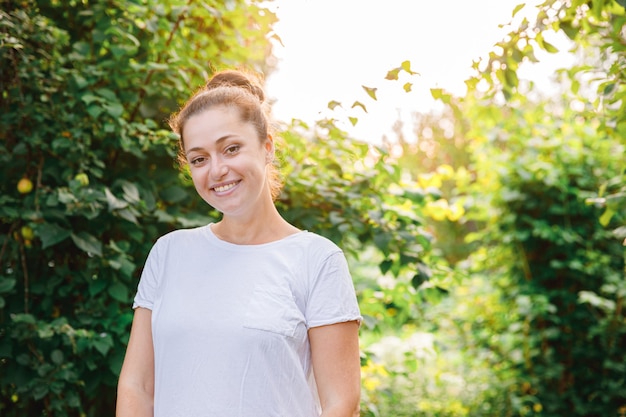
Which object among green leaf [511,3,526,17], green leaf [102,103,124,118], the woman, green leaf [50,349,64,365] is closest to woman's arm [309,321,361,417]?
the woman

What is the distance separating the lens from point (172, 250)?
157 centimetres

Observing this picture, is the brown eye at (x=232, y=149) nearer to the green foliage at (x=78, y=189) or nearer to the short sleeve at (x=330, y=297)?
the short sleeve at (x=330, y=297)

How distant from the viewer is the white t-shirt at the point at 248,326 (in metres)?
1.36

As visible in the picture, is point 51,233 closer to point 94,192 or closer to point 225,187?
point 94,192

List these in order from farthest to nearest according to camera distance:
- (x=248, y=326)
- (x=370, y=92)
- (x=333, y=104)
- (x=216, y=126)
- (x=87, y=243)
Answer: (x=333, y=104) < (x=370, y=92) < (x=87, y=243) < (x=216, y=126) < (x=248, y=326)

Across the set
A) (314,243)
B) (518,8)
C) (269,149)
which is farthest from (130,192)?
(518,8)

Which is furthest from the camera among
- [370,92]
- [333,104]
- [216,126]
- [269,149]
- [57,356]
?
[333,104]

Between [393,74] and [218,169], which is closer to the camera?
[218,169]

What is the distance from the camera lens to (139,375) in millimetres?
1519

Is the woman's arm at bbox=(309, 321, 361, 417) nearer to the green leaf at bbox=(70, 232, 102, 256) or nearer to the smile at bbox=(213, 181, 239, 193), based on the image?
the smile at bbox=(213, 181, 239, 193)

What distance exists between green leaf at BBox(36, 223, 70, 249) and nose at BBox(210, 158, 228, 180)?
2.75 ft

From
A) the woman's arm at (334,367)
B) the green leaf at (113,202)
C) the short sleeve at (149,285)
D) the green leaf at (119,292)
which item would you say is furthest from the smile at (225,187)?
the green leaf at (119,292)

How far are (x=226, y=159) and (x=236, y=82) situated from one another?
26 cm

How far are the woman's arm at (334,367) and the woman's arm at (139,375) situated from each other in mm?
393
